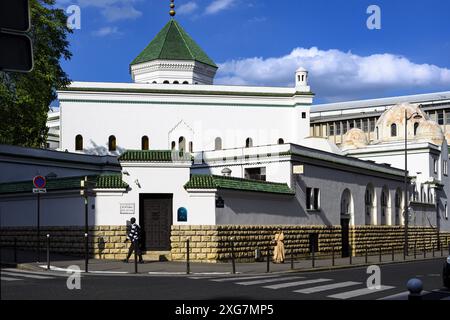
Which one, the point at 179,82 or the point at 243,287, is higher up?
the point at 179,82

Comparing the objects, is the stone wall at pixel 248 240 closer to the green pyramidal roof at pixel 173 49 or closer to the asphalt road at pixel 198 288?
the asphalt road at pixel 198 288

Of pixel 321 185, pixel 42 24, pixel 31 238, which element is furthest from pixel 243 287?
pixel 42 24

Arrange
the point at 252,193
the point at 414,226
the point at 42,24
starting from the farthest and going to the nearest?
1. the point at 414,226
2. the point at 42,24
3. the point at 252,193

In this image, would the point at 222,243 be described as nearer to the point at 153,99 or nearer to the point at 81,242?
the point at 81,242

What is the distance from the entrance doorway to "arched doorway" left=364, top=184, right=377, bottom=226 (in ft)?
61.2

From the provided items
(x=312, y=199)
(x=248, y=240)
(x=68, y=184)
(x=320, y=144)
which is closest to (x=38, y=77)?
(x=68, y=184)

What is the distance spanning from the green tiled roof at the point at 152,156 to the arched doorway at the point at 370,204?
1847 cm

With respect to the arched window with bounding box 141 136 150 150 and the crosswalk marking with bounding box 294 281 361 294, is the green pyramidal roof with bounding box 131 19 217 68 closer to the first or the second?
the arched window with bounding box 141 136 150 150

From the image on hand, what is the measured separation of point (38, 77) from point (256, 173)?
510 inches

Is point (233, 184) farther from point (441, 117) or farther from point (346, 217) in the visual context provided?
point (441, 117)

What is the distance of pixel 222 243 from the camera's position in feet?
90.1

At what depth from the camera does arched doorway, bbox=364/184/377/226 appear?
4209cm

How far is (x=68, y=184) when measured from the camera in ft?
93.3
